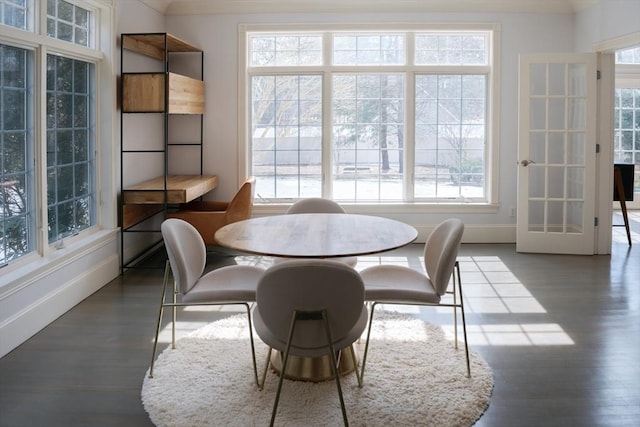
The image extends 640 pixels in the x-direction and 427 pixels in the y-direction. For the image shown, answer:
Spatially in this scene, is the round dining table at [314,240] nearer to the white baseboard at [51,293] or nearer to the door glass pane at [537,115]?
the white baseboard at [51,293]

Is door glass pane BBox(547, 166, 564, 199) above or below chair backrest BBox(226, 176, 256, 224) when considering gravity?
above

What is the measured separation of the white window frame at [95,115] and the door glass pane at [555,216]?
14.1ft

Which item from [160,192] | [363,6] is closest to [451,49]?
[363,6]

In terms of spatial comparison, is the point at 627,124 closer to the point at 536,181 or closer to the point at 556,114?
the point at 556,114

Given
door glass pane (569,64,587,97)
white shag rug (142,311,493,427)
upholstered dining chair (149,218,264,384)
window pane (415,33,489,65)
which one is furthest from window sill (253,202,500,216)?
upholstered dining chair (149,218,264,384)

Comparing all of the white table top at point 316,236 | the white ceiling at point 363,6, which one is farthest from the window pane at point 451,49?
the white table top at point 316,236

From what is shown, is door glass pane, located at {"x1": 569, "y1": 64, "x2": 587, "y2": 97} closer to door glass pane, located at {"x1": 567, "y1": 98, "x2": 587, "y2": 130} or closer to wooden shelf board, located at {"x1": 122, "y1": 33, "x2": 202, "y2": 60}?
door glass pane, located at {"x1": 567, "y1": 98, "x2": 587, "y2": 130}

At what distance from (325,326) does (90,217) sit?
333 centimetres

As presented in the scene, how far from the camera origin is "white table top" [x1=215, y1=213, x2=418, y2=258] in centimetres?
303

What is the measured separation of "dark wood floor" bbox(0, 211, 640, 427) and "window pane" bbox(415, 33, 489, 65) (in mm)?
2458

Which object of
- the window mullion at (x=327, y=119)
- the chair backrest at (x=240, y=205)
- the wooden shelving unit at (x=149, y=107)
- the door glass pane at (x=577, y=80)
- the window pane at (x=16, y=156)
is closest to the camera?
the window pane at (x=16, y=156)

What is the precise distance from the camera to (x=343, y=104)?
699cm

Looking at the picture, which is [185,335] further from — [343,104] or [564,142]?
[564,142]

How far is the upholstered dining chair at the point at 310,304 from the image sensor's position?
7.93 ft
